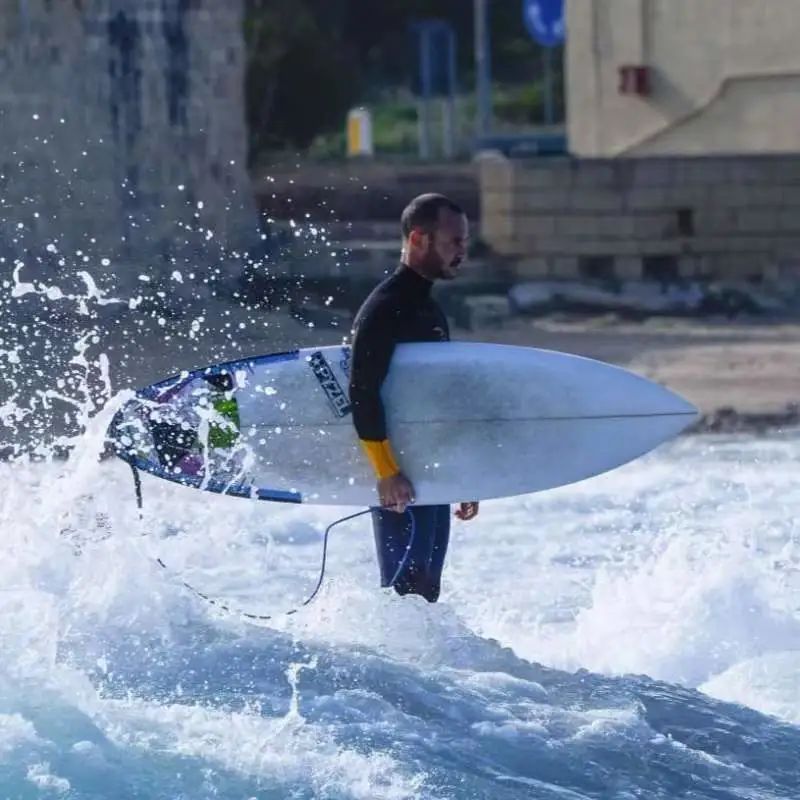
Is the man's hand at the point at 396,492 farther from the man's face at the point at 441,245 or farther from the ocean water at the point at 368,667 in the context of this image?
the man's face at the point at 441,245

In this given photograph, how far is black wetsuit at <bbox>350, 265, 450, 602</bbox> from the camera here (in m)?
5.26

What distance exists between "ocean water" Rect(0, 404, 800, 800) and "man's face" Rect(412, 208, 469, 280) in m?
1.00

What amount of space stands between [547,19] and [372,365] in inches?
707

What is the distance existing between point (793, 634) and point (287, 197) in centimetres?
1675

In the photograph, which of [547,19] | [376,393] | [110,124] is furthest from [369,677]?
[547,19]

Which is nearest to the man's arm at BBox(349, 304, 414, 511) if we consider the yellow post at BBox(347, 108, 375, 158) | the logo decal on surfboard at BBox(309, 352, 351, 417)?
the logo decal on surfboard at BBox(309, 352, 351, 417)

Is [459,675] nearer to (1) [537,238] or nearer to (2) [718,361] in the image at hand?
(2) [718,361]

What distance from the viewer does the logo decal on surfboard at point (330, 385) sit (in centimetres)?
595

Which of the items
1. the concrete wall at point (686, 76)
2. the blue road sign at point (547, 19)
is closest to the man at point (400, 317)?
the concrete wall at point (686, 76)

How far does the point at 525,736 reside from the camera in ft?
16.6

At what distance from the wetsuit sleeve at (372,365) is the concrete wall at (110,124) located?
1076 centimetres

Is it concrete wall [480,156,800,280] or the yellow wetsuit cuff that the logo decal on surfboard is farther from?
concrete wall [480,156,800,280]

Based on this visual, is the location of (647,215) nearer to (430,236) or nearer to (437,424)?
(437,424)

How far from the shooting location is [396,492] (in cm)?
531
